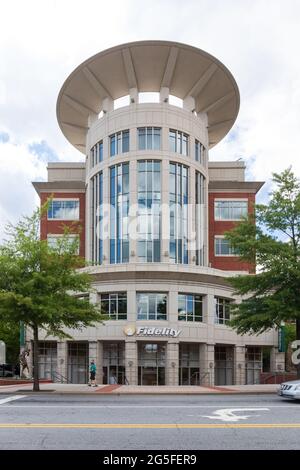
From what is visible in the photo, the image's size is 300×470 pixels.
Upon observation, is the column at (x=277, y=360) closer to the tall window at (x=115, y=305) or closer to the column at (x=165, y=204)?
the column at (x=165, y=204)

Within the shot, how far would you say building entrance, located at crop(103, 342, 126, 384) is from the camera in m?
40.7

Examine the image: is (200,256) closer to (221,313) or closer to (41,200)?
(221,313)

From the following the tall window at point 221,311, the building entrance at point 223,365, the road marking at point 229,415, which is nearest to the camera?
the road marking at point 229,415

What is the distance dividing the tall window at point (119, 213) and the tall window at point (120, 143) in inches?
49.1

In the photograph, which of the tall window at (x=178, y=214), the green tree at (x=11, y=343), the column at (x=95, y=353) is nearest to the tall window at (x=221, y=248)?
the tall window at (x=178, y=214)

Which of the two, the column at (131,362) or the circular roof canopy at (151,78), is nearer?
the column at (131,362)

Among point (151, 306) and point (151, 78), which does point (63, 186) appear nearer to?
point (151, 78)

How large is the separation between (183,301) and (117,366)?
22.3ft

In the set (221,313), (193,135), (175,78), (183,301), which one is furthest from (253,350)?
(175,78)

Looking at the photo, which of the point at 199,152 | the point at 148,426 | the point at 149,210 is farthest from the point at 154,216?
the point at 148,426

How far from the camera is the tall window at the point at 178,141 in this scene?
46.7m

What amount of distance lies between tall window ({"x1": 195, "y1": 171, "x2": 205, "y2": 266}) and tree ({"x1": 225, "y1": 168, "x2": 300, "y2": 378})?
63.8 feet

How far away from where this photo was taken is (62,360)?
4078 centimetres

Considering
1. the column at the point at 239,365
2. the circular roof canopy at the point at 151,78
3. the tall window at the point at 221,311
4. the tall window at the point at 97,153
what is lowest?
the column at the point at 239,365
